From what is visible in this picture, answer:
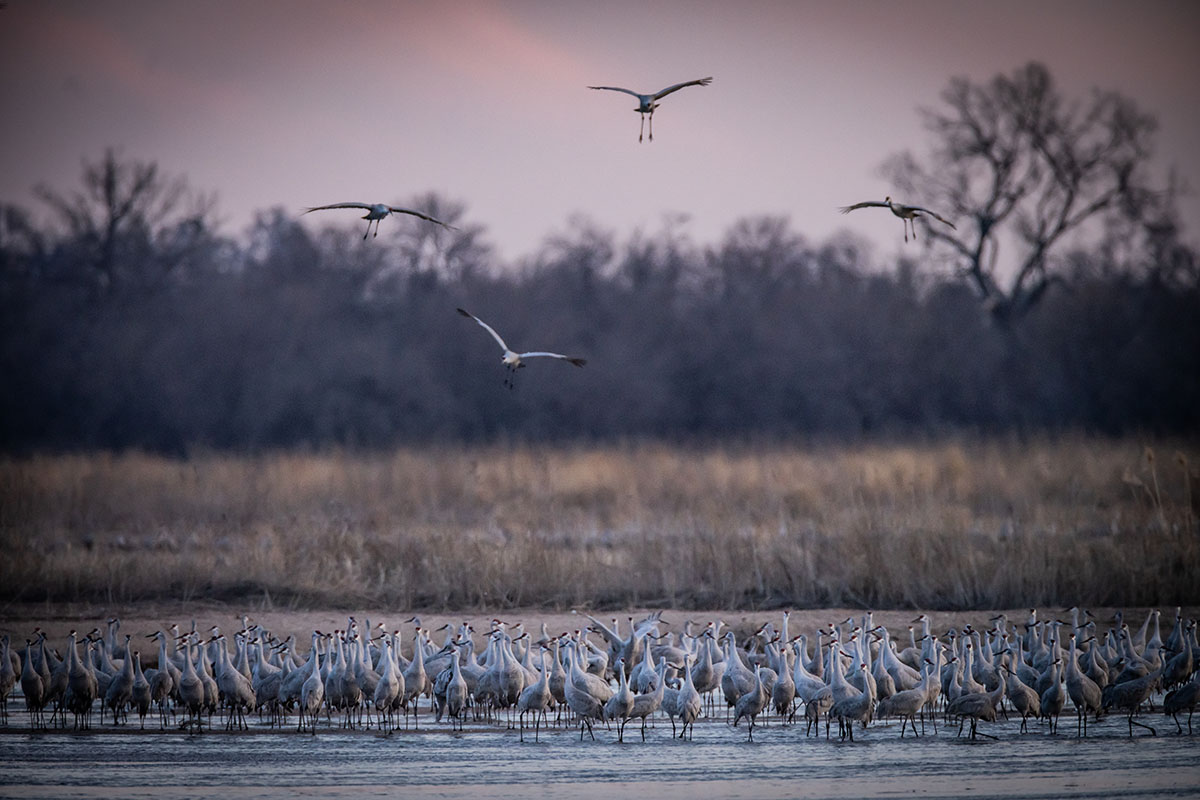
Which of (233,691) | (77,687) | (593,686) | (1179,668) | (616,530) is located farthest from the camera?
(616,530)

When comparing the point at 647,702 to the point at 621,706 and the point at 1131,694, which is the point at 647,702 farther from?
the point at 1131,694

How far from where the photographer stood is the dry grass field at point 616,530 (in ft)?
60.3

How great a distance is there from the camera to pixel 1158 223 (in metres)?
44.8

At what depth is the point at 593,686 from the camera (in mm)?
12648

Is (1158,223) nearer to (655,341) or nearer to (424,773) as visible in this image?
(655,341)

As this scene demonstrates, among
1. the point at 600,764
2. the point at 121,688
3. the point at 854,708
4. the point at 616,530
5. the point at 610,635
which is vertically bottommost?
the point at 600,764

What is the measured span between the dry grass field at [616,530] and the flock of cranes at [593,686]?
399cm

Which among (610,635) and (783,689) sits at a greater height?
(610,635)

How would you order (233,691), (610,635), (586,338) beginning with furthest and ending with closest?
(586,338) → (610,635) → (233,691)

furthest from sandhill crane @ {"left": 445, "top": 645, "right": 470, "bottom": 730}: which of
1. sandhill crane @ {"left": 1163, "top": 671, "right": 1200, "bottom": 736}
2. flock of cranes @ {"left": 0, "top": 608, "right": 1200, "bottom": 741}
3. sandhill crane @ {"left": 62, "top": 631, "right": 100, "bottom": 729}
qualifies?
sandhill crane @ {"left": 1163, "top": 671, "right": 1200, "bottom": 736}

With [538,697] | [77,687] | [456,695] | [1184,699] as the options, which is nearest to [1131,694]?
[1184,699]

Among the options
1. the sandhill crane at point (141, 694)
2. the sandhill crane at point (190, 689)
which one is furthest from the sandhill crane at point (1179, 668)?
the sandhill crane at point (141, 694)

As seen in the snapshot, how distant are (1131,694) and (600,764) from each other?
5132 millimetres

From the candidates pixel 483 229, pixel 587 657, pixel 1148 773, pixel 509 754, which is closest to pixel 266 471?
pixel 587 657
